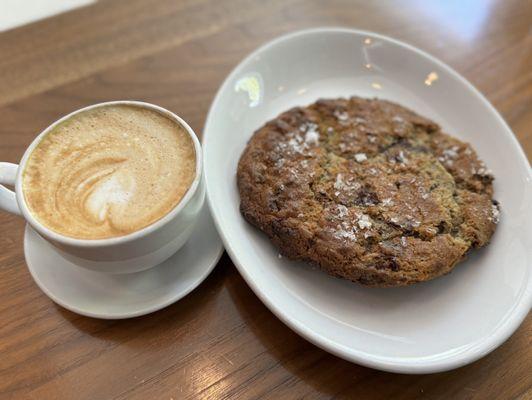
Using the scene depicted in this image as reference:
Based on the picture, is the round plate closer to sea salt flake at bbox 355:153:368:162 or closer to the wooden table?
the wooden table

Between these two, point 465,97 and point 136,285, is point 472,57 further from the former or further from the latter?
point 136,285

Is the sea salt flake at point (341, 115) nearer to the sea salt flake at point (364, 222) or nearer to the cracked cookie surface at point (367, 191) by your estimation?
the cracked cookie surface at point (367, 191)

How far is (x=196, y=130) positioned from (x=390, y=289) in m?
0.59

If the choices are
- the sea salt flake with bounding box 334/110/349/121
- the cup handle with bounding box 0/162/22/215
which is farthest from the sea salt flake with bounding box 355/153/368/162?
the cup handle with bounding box 0/162/22/215

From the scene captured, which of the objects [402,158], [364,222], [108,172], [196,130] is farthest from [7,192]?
[402,158]


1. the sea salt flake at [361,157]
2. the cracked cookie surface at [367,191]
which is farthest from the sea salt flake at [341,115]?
the sea salt flake at [361,157]

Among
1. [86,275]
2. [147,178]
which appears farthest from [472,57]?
[86,275]

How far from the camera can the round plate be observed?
79 centimetres

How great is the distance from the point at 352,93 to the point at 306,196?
471mm

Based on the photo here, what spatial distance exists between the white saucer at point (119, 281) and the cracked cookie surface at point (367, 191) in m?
0.13

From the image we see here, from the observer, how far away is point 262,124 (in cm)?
116

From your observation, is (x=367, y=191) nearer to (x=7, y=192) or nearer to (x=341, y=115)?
(x=341, y=115)

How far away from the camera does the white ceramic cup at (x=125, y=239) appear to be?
28.5 inches

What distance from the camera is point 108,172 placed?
821mm
